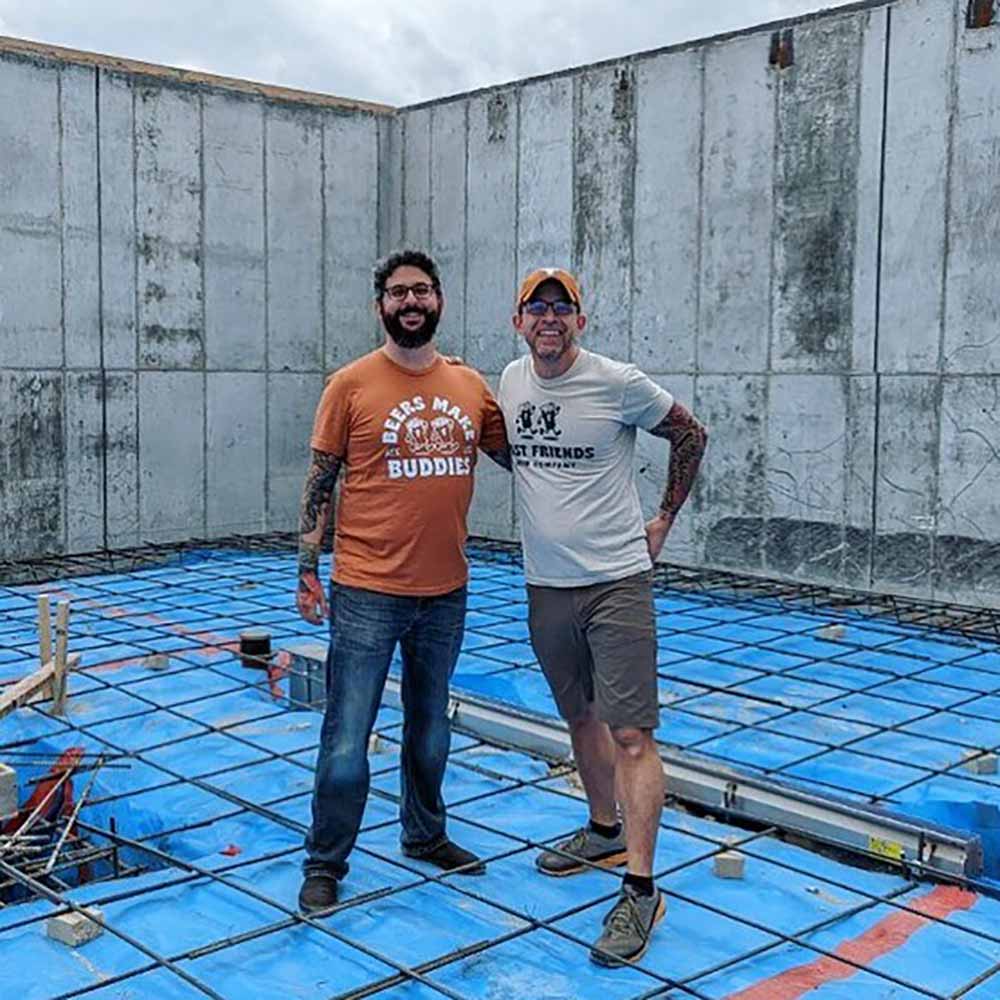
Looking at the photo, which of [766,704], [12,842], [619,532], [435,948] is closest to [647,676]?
[619,532]

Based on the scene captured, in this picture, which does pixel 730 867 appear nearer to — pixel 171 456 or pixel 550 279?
pixel 550 279

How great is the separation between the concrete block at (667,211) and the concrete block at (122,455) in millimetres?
3329

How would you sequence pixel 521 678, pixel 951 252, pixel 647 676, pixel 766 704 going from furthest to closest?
pixel 951 252 → pixel 521 678 → pixel 766 704 → pixel 647 676

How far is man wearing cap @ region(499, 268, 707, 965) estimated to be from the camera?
106 inches

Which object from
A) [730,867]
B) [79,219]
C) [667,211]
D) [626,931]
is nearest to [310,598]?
[626,931]

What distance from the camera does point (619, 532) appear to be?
2.81 metres

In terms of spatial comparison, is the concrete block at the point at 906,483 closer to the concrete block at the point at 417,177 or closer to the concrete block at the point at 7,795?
the concrete block at the point at 417,177

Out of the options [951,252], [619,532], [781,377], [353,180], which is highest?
[353,180]

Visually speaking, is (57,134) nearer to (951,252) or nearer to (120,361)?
(120,361)

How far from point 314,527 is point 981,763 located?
7.61 feet

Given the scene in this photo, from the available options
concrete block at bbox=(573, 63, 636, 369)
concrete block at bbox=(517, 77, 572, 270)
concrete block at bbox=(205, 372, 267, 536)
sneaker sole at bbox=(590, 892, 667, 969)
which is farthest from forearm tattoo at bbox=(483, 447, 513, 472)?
concrete block at bbox=(205, 372, 267, 536)

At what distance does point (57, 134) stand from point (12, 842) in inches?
224

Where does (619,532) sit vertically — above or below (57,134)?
below

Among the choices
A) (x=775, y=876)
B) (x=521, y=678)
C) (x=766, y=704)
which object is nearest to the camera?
(x=775, y=876)
